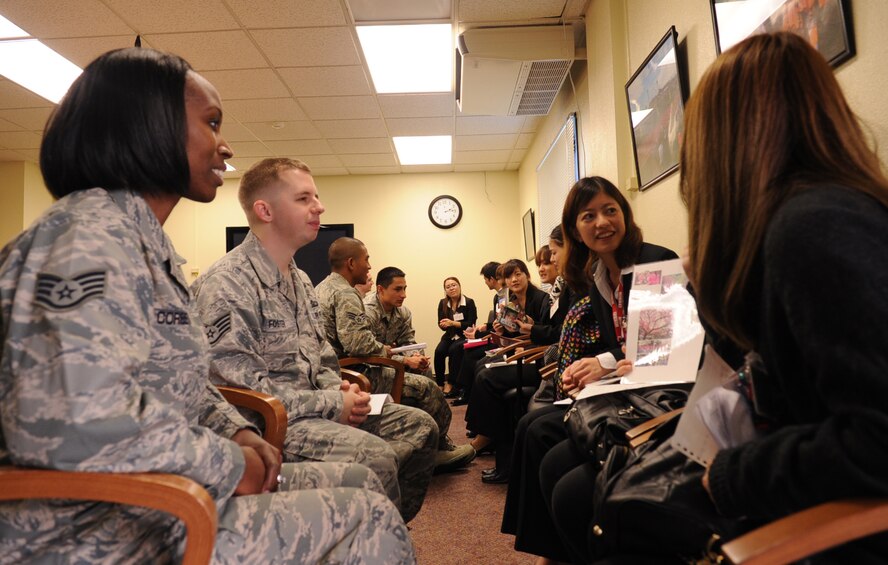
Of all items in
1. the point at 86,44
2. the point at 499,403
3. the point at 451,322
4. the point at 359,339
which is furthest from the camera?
the point at 451,322

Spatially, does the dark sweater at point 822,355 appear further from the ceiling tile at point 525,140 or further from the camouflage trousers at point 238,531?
the ceiling tile at point 525,140

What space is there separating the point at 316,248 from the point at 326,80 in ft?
11.2

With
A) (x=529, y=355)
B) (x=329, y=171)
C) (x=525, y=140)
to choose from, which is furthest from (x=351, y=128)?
(x=529, y=355)

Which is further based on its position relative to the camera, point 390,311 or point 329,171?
point 329,171

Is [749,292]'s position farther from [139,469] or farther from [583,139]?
[583,139]

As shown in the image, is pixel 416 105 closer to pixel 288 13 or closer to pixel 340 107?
pixel 340 107

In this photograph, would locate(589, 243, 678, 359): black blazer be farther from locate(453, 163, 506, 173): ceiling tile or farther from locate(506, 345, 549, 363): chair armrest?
locate(453, 163, 506, 173): ceiling tile

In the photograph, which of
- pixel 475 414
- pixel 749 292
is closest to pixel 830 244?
pixel 749 292

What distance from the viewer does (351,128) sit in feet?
17.7

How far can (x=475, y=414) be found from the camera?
11.0ft

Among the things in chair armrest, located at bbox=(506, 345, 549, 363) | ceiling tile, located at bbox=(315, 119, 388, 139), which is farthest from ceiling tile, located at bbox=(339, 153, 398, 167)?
chair armrest, located at bbox=(506, 345, 549, 363)

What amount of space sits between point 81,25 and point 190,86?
309 centimetres

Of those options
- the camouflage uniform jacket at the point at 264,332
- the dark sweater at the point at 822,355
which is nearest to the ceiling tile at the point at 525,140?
the camouflage uniform jacket at the point at 264,332

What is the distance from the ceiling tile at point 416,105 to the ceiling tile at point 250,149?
1638 mm
